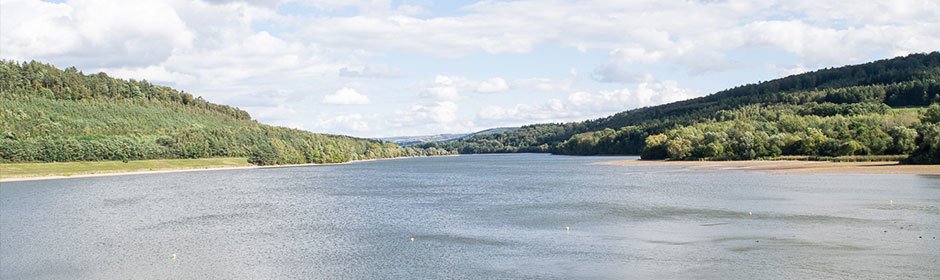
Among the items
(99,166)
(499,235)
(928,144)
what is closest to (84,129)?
(99,166)

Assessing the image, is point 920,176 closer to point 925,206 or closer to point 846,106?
point 925,206

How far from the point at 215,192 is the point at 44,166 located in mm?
56751

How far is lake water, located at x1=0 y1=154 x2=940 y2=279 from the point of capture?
109 ft

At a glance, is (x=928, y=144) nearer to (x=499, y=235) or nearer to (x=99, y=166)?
(x=499, y=235)

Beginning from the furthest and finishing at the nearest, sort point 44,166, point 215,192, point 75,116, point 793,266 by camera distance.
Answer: point 75,116, point 44,166, point 215,192, point 793,266

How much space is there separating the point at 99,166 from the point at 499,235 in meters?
118

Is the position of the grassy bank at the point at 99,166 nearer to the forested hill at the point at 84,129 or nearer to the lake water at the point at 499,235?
the forested hill at the point at 84,129

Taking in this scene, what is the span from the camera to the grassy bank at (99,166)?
123 metres

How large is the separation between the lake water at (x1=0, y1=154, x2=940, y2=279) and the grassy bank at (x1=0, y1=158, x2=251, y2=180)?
1969 inches

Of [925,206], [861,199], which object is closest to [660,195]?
[861,199]

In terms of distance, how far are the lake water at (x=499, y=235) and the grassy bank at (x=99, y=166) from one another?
164 feet

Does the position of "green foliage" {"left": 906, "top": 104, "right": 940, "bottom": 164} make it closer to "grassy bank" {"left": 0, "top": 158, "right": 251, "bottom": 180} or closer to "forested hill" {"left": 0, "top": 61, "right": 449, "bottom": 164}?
"grassy bank" {"left": 0, "top": 158, "right": 251, "bottom": 180}

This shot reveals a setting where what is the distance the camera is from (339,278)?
32469mm

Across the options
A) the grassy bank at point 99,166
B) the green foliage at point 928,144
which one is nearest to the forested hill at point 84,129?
the grassy bank at point 99,166
